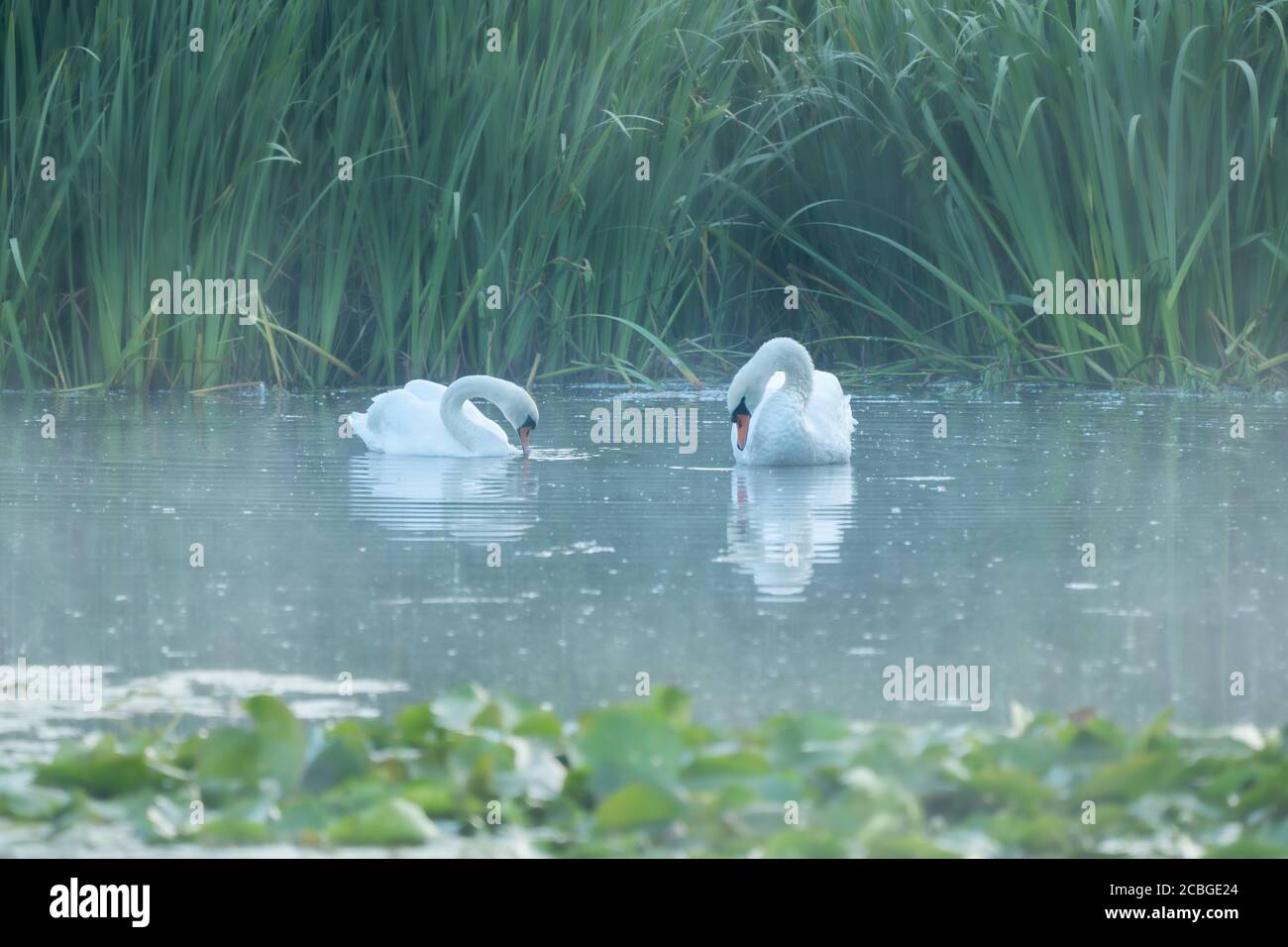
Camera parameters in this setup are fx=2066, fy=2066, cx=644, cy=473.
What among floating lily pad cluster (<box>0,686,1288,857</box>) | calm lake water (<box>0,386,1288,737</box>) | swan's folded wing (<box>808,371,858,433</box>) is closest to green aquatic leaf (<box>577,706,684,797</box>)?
floating lily pad cluster (<box>0,686,1288,857</box>)

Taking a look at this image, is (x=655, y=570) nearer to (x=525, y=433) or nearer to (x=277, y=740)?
(x=277, y=740)

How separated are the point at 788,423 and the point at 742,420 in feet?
0.64

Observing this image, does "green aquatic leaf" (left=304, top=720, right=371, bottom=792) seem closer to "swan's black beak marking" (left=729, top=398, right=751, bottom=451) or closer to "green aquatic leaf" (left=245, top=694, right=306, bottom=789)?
"green aquatic leaf" (left=245, top=694, right=306, bottom=789)

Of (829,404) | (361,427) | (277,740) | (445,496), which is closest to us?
(277,740)

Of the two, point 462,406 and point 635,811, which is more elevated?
point 462,406

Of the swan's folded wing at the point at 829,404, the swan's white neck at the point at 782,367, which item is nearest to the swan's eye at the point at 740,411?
the swan's white neck at the point at 782,367

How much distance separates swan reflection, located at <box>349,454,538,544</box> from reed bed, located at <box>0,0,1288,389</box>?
256cm

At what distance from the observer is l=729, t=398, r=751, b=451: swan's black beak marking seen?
8641 millimetres

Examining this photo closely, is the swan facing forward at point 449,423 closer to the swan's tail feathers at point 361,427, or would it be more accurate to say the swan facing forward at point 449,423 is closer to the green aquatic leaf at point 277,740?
the swan's tail feathers at point 361,427

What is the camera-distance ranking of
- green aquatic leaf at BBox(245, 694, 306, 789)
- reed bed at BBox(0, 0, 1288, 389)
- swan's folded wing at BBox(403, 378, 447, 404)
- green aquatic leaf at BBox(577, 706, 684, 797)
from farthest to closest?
reed bed at BBox(0, 0, 1288, 389) < swan's folded wing at BBox(403, 378, 447, 404) < green aquatic leaf at BBox(245, 694, 306, 789) < green aquatic leaf at BBox(577, 706, 684, 797)

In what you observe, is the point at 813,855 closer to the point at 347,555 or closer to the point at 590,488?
the point at 347,555

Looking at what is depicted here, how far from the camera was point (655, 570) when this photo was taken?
19.8 ft

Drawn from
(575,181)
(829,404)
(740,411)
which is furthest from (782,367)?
(575,181)
